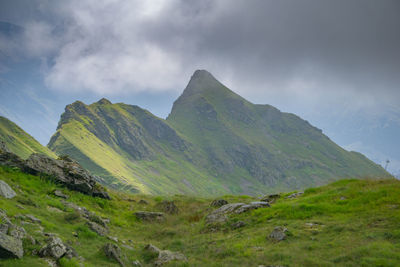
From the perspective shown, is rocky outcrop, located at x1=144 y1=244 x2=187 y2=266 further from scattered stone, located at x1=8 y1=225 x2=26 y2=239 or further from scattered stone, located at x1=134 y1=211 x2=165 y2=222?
scattered stone, located at x1=134 y1=211 x2=165 y2=222

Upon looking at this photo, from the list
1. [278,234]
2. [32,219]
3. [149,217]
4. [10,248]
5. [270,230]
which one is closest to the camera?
[10,248]

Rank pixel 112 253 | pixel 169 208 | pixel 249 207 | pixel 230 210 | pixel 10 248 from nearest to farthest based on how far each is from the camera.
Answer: pixel 10 248, pixel 112 253, pixel 249 207, pixel 230 210, pixel 169 208

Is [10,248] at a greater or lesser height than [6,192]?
greater

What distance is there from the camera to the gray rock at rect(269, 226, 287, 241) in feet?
48.5

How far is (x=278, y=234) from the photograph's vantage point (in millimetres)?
15172

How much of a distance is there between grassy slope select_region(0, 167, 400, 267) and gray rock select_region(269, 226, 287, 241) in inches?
18.1

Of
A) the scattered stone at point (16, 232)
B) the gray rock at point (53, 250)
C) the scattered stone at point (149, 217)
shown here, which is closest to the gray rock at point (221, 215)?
the scattered stone at point (149, 217)

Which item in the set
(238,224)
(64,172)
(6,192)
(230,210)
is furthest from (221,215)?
(64,172)

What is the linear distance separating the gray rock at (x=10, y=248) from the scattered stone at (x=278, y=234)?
1369cm

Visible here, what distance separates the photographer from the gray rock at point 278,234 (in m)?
14.8

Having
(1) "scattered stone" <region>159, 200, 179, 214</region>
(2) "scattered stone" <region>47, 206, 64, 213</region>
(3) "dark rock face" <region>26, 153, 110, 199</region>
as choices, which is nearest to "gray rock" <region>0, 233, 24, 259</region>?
(2) "scattered stone" <region>47, 206, 64, 213</region>

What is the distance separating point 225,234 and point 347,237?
8.59 metres

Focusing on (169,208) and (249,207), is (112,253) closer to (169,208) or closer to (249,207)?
(249,207)

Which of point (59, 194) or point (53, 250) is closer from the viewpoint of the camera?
point (53, 250)
